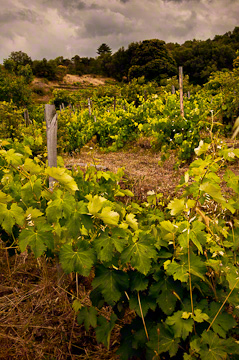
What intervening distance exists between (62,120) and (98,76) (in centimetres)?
3964

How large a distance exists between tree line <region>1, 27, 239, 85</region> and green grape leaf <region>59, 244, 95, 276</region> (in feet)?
102

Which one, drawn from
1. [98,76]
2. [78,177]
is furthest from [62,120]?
[98,76]

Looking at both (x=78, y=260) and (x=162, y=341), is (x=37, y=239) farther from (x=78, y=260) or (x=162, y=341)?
(x=162, y=341)

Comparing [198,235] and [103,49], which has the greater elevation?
[103,49]

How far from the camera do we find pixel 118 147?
28.6ft

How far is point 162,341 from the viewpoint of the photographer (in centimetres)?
109

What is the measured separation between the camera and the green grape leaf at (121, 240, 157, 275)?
1.04 m

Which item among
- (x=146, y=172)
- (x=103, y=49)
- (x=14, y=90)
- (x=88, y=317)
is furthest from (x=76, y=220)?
(x=103, y=49)

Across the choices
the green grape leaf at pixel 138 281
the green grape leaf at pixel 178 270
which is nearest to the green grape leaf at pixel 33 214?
the green grape leaf at pixel 138 281

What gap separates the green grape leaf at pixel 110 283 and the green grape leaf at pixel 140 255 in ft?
0.39

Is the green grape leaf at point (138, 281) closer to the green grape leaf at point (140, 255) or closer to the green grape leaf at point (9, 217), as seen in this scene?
the green grape leaf at point (140, 255)

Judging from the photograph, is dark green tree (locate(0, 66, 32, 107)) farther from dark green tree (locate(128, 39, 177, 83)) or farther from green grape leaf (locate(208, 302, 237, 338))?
green grape leaf (locate(208, 302, 237, 338))

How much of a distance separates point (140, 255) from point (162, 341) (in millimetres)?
404

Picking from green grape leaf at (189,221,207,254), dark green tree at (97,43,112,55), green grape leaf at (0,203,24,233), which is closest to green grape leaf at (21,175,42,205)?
green grape leaf at (0,203,24,233)
